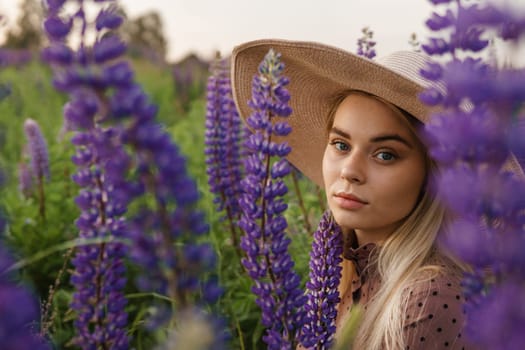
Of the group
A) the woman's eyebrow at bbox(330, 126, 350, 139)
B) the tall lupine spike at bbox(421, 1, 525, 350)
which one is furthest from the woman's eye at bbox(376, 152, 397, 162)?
the tall lupine spike at bbox(421, 1, 525, 350)

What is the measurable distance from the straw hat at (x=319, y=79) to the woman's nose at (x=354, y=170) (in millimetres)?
235

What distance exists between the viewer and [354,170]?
2.33 meters

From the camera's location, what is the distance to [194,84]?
11961 mm

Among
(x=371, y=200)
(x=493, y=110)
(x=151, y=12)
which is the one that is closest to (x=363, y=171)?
(x=371, y=200)

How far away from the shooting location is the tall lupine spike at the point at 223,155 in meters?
3.49

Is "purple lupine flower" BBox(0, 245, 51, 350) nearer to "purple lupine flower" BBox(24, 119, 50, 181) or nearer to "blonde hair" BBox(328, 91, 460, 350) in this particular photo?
"blonde hair" BBox(328, 91, 460, 350)

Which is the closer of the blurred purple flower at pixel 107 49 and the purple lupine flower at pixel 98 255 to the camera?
the blurred purple flower at pixel 107 49

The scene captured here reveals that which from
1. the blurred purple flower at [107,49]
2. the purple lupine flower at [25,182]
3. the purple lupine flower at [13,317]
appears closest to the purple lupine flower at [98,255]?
the blurred purple flower at [107,49]

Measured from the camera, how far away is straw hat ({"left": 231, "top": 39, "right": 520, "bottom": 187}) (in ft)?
7.59

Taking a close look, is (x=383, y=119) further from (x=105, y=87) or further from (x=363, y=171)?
(x=105, y=87)

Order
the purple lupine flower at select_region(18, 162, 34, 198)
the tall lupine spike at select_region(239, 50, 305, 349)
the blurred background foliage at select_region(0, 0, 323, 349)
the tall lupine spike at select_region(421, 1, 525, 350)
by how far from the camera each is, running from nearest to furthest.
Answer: the tall lupine spike at select_region(421, 1, 525, 350) → the tall lupine spike at select_region(239, 50, 305, 349) → the blurred background foliage at select_region(0, 0, 323, 349) → the purple lupine flower at select_region(18, 162, 34, 198)

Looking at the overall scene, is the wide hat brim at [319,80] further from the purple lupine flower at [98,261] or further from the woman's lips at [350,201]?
the purple lupine flower at [98,261]

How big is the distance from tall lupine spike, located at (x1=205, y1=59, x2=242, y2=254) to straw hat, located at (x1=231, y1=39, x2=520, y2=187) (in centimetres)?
43

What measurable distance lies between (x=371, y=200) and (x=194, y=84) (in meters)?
9.88
